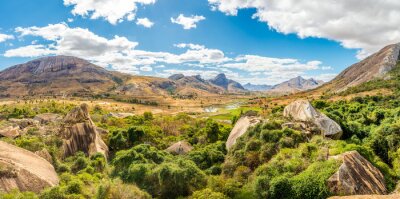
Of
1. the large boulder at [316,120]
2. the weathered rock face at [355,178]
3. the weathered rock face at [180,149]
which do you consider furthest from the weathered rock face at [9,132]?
the weathered rock face at [355,178]

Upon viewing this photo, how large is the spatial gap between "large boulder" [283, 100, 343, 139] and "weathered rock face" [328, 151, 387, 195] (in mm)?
13001

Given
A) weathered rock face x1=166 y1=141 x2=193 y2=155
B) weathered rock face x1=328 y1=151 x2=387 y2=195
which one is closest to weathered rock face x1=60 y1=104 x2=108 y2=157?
weathered rock face x1=166 y1=141 x2=193 y2=155

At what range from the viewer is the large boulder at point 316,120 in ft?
137

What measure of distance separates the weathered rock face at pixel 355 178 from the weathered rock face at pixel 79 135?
42.2m

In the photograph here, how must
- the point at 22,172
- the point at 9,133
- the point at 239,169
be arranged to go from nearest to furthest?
1. the point at 22,172
2. the point at 239,169
3. the point at 9,133

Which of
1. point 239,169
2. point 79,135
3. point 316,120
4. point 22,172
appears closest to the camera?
point 22,172

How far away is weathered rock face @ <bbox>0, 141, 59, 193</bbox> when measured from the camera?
27.3 m

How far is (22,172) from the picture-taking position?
94.4 feet

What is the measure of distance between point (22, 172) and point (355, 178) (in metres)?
30.7

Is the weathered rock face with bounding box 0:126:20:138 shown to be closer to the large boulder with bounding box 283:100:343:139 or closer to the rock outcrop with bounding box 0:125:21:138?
the rock outcrop with bounding box 0:125:21:138

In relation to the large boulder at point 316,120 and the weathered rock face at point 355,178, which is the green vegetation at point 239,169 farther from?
the large boulder at point 316,120

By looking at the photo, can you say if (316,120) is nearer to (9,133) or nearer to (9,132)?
(9,133)

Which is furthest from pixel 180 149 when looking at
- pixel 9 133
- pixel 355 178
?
pixel 355 178

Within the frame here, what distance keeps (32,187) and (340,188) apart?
2793 centimetres
